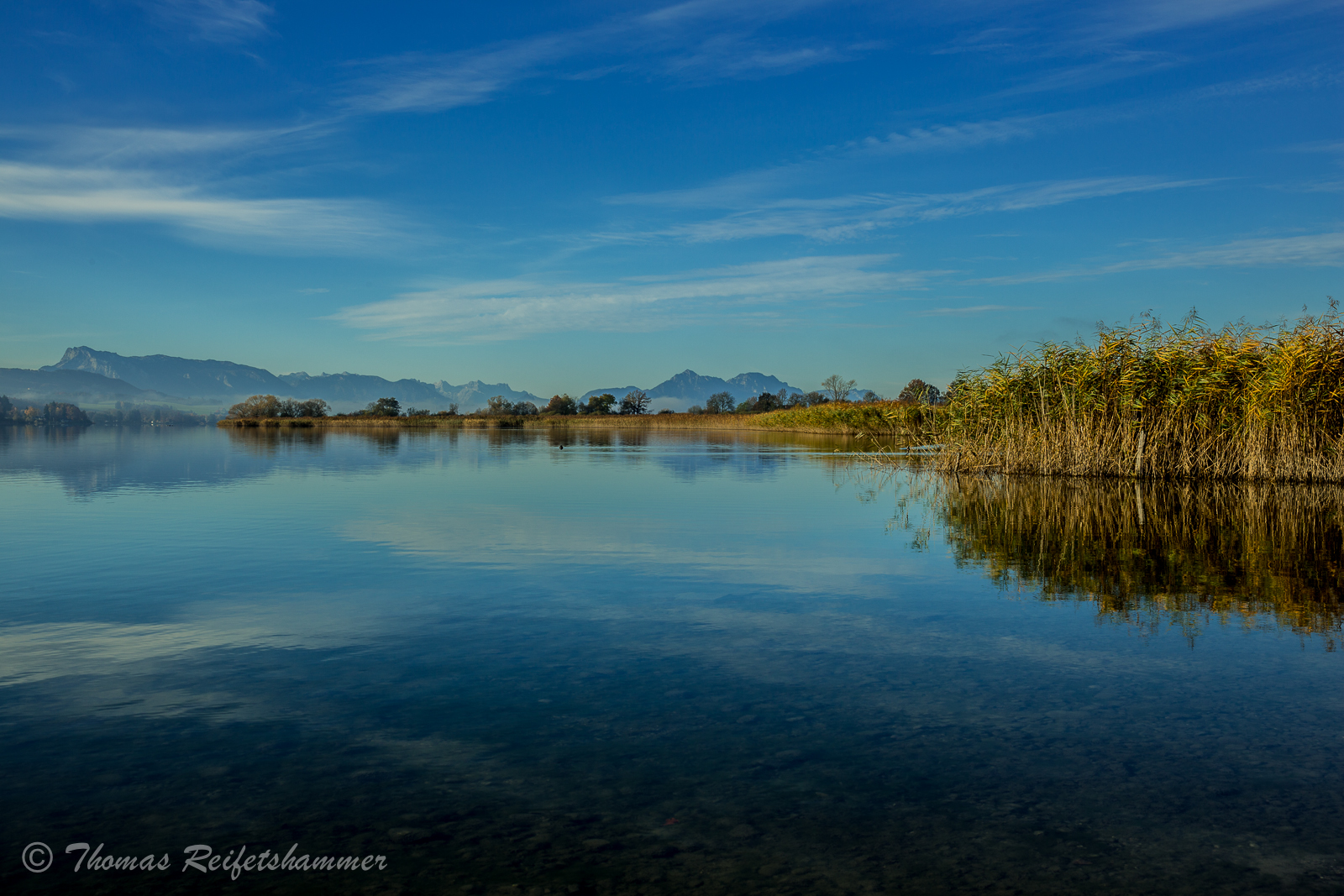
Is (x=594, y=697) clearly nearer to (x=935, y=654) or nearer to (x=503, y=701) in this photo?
(x=503, y=701)

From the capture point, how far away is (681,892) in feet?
11.5

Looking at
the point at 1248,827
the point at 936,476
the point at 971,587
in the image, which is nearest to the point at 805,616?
the point at 971,587

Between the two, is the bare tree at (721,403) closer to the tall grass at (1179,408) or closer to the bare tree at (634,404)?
the bare tree at (634,404)

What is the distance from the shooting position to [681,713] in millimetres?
5633

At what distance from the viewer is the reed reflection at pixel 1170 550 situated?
8.97 meters

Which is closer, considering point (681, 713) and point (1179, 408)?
point (681, 713)

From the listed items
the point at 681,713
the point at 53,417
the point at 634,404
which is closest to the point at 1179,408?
the point at 681,713

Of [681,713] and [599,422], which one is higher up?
[599,422]

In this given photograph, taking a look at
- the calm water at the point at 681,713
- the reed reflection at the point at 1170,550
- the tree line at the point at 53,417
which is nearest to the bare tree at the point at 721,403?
the tree line at the point at 53,417

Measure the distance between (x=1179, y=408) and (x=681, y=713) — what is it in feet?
76.2

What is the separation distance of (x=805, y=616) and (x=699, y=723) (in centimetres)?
336

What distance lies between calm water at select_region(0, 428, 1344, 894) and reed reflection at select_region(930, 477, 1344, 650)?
11cm

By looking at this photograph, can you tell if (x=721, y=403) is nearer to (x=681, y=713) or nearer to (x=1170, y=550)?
(x=1170, y=550)

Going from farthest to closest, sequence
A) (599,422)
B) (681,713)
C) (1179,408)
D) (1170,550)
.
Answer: (599,422)
(1179,408)
(1170,550)
(681,713)
